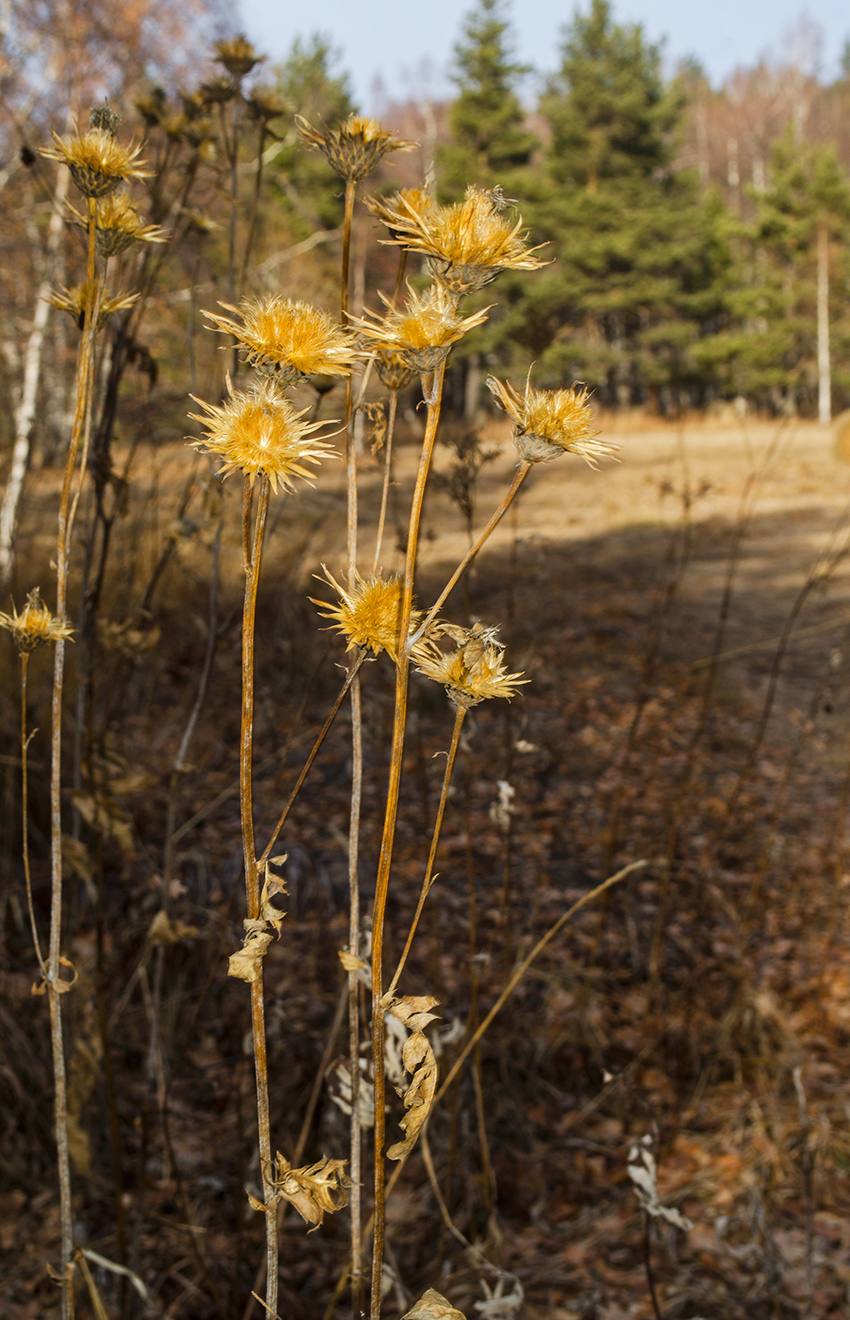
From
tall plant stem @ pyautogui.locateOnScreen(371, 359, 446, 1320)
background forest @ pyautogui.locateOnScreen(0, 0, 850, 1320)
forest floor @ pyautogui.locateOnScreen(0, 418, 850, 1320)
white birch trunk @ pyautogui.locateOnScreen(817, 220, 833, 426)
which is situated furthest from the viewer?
white birch trunk @ pyautogui.locateOnScreen(817, 220, 833, 426)

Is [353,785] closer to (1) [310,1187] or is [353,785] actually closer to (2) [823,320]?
(1) [310,1187]

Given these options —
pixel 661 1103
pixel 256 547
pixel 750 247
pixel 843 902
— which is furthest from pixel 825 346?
pixel 256 547

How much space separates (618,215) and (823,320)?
630 cm

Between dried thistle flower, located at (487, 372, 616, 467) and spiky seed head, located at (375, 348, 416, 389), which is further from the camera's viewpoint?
spiky seed head, located at (375, 348, 416, 389)

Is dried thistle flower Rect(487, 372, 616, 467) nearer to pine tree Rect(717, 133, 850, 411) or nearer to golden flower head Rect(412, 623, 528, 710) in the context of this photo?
golden flower head Rect(412, 623, 528, 710)

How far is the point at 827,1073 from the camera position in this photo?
108 inches

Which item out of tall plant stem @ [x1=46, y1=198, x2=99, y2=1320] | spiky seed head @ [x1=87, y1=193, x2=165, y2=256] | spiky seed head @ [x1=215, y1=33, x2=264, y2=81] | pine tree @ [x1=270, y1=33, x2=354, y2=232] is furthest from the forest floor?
pine tree @ [x1=270, y1=33, x2=354, y2=232]

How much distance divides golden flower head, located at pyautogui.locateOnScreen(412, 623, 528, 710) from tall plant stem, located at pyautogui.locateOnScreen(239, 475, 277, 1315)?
0.12 m

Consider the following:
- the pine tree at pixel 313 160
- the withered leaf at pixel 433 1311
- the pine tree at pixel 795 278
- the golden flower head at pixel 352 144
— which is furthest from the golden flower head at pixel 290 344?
the pine tree at pixel 795 278

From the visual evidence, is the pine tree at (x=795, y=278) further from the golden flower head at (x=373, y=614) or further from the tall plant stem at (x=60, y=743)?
the golden flower head at (x=373, y=614)

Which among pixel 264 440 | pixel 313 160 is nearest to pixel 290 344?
pixel 264 440

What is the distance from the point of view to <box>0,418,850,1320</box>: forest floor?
1.85 m

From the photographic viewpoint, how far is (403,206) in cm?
61

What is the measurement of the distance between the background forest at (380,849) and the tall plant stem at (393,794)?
0.11 feet
